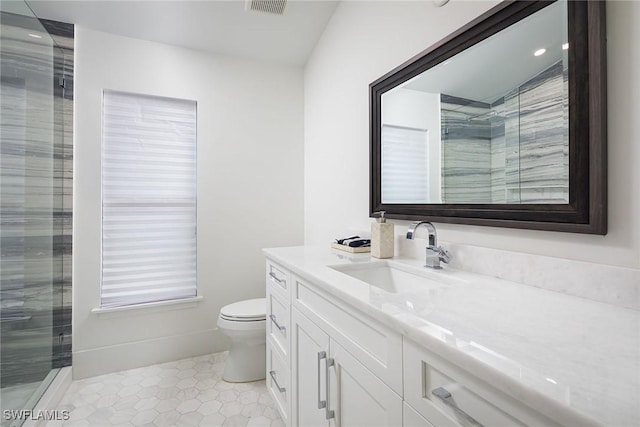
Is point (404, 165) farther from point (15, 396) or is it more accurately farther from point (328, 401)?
point (15, 396)

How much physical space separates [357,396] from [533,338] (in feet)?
1.74

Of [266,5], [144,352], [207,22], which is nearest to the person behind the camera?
[266,5]

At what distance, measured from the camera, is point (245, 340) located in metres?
1.94

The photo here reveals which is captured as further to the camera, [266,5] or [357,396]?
[266,5]

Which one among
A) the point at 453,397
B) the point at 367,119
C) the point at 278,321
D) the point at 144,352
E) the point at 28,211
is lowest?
the point at 144,352

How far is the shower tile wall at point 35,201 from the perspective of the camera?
1.54 m

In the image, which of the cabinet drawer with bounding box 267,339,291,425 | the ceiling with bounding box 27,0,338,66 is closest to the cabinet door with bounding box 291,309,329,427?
the cabinet drawer with bounding box 267,339,291,425

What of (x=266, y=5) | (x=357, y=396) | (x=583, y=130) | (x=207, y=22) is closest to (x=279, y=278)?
(x=357, y=396)

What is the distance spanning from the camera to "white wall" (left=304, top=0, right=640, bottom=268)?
73cm

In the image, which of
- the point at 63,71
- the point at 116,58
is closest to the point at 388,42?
the point at 116,58

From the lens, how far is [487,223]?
1057 millimetres

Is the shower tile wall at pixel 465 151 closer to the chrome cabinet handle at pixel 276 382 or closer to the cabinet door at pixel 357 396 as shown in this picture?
the cabinet door at pixel 357 396

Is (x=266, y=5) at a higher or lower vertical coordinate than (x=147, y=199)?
higher

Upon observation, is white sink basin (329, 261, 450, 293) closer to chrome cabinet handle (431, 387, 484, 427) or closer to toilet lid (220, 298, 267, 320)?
chrome cabinet handle (431, 387, 484, 427)
